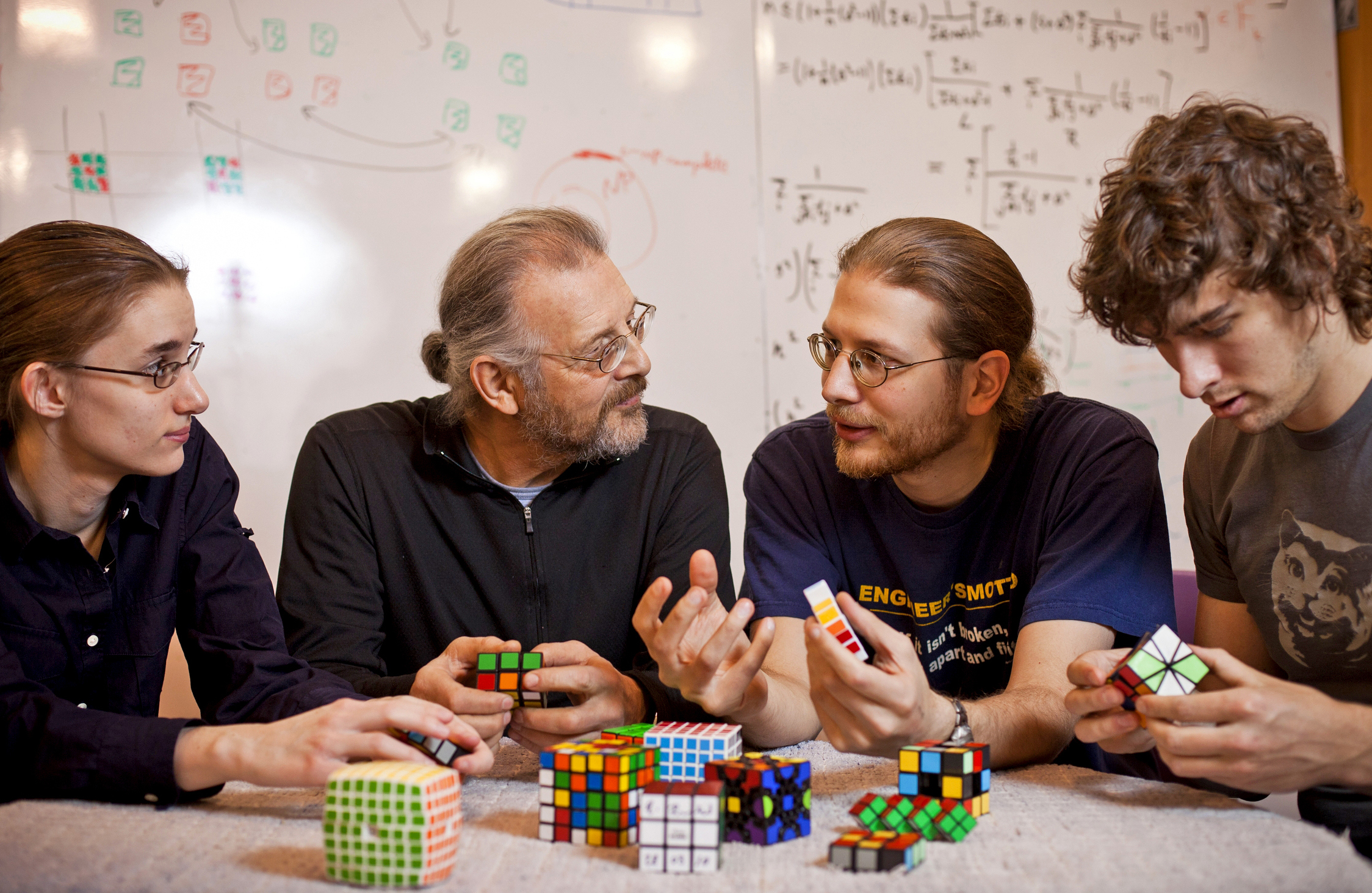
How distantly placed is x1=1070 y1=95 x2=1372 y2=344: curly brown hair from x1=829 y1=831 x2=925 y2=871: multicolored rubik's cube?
882 mm

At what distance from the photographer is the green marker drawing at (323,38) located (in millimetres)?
3139

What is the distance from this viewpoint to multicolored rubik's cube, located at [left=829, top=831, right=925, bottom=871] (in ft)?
3.51

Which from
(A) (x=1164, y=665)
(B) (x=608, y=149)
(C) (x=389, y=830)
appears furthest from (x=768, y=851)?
(B) (x=608, y=149)

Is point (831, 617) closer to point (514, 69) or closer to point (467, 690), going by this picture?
point (467, 690)

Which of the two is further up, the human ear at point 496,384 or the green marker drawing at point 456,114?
the green marker drawing at point 456,114

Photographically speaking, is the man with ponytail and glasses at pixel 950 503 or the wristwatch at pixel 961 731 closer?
the wristwatch at pixel 961 731

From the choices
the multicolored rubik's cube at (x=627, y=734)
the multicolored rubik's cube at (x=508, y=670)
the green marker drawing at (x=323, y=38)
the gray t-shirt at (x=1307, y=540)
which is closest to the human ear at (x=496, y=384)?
the multicolored rubik's cube at (x=508, y=670)

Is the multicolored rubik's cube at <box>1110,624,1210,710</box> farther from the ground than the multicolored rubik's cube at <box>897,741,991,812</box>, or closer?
farther from the ground

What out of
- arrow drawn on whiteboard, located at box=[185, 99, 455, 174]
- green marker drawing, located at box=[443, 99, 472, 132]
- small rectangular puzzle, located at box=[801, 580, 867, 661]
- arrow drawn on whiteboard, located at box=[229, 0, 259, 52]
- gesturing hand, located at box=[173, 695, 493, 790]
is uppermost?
arrow drawn on whiteboard, located at box=[229, 0, 259, 52]

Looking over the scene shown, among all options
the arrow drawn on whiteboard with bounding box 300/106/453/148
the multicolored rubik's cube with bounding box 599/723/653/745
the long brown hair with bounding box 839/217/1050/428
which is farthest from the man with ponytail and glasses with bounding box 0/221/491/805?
the arrow drawn on whiteboard with bounding box 300/106/453/148

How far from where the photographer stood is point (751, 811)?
1.18 meters

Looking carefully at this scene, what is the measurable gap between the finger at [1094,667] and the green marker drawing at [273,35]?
9.57 ft

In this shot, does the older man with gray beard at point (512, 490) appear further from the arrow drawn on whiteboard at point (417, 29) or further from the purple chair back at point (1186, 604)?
the arrow drawn on whiteboard at point (417, 29)

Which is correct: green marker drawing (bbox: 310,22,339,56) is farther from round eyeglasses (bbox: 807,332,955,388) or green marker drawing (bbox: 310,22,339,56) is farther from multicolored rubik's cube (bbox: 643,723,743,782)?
multicolored rubik's cube (bbox: 643,723,743,782)
